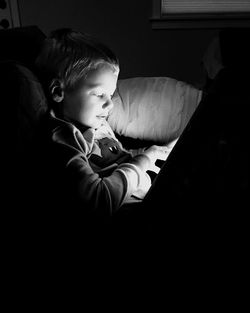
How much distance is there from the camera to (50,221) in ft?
2.80

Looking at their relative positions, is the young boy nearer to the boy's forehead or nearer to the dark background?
the boy's forehead

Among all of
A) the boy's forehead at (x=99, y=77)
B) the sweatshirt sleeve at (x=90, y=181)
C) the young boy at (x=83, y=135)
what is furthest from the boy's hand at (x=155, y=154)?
the boy's forehead at (x=99, y=77)

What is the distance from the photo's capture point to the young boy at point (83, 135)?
83cm

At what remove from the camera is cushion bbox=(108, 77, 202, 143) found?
3.90 feet

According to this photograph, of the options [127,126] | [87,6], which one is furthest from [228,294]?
[87,6]

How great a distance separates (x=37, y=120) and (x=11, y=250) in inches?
12.4

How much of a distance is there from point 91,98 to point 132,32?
4.66ft

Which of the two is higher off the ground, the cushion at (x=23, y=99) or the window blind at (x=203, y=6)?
the window blind at (x=203, y=6)

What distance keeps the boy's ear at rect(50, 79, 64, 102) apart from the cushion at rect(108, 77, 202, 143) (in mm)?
307

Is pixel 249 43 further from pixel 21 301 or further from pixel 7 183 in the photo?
pixel 21 301

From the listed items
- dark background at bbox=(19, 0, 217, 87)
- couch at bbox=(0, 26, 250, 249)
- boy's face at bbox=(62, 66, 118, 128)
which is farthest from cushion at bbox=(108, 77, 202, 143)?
dark background at bbox=(19, 0, 217, 87)

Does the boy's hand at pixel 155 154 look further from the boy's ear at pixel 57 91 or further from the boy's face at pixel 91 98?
the boy's ear at pixel 57 91

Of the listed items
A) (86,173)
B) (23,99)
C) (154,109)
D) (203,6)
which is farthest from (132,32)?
(86,173)

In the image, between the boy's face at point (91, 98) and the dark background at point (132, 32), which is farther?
the dark background at point (132, 32)
